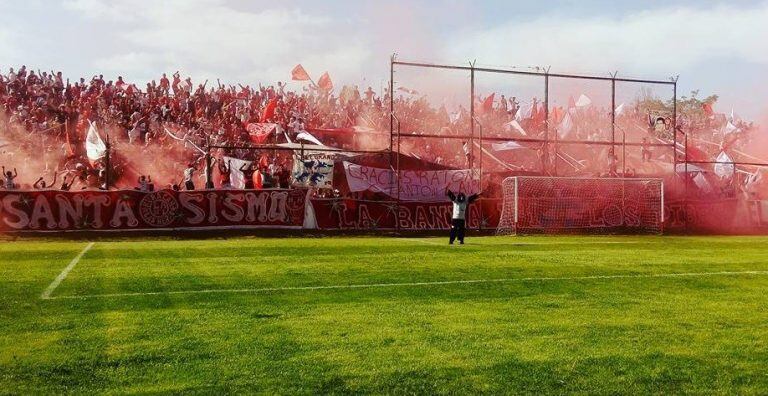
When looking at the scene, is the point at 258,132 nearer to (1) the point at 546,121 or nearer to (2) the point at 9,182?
(2) the point at 9,182

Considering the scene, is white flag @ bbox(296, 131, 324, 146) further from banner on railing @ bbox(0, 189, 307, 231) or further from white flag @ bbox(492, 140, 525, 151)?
white flag @ bbox(492, 140, 525, 151)

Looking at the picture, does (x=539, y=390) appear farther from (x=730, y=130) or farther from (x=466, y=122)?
(x=730, y=130)

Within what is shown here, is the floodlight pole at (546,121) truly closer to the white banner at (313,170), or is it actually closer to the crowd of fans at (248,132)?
the crowd of fans at (248,132)

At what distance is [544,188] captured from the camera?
2762cm

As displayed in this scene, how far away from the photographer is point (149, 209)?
23953 mm

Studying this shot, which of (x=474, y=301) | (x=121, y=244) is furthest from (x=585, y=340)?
(x=121, y=244)

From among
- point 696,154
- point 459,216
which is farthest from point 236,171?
point 696,154

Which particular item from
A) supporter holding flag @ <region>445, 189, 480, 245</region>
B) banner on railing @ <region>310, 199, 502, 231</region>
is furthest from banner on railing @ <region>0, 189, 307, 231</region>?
supporter holding flag @ <region>445, 189, 480, 245</region>

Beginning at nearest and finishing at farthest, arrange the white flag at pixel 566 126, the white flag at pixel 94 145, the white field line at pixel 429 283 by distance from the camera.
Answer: the white field line at pixel 429 283 < the white flag at pixel 94 145 < the white flag at pixel 566 126

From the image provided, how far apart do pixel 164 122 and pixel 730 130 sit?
31.0m

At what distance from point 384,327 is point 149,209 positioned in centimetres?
1832

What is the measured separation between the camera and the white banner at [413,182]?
2711 cm

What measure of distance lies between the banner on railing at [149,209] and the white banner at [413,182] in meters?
2.55

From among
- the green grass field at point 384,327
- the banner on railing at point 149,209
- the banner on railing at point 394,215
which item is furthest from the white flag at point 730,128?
the green grass field at point 384,327
